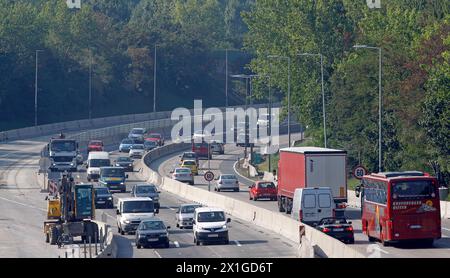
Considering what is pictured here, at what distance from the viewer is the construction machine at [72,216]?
5162 centimetres

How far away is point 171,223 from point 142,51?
10817 cm

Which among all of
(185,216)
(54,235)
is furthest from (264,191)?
(54,235)

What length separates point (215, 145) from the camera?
4653 inches

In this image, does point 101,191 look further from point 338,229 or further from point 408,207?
point 408,207

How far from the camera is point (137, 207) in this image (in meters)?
56.1

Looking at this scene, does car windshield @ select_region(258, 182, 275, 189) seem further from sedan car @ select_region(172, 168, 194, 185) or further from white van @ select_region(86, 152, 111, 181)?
white van @ select_region(86, 152, 111, 181)

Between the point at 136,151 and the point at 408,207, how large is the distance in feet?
219

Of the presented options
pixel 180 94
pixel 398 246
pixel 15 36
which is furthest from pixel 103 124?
pixel 398 246

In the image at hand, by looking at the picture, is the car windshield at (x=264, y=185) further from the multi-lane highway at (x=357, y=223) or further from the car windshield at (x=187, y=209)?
the car windshield at (x=187, y=209)

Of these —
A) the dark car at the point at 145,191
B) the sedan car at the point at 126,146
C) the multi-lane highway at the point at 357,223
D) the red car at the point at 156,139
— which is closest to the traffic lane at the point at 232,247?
the multi-lane highway at the point at 357,223

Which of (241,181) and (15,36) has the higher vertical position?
(15,36)

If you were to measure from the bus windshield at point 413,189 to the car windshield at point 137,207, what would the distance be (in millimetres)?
15637
